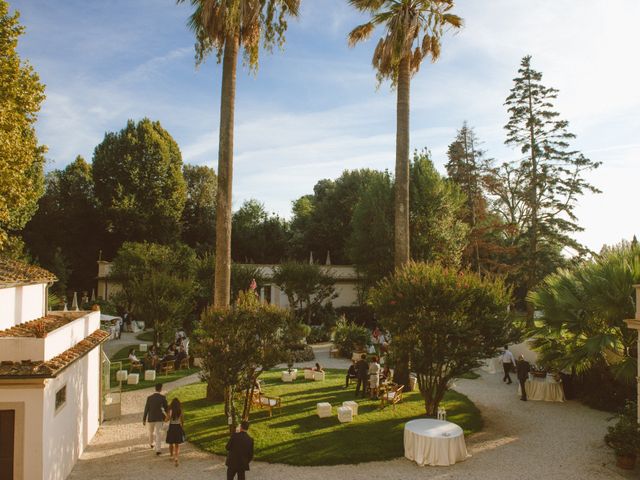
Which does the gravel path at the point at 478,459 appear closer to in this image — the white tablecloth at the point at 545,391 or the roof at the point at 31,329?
the white tablecloth at the point at 545,391

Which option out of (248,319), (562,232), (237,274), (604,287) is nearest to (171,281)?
(237,274)

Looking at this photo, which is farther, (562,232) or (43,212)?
(43,212)

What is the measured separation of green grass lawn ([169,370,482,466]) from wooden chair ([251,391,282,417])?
8.5 inches

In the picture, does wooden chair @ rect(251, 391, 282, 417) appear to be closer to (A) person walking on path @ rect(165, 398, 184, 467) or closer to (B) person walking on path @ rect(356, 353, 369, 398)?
(B) person walking on path @ rect(356, 353, 369, 398)

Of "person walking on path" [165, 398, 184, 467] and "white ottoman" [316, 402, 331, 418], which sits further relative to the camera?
"white ottoman" [316, 402, 331, 418]

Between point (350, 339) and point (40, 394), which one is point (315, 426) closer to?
point (40, 394)

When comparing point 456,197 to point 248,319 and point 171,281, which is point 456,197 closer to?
point 171,281

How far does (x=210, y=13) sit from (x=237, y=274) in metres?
19.7

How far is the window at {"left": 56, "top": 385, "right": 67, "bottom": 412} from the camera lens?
10503mm

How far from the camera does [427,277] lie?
14383 mm

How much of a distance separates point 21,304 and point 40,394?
5.43 metres

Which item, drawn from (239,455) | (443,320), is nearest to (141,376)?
(239,455)

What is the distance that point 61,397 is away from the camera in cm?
1077

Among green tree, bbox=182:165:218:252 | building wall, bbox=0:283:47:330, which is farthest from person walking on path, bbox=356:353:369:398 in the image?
green tree, bbox=182:165:218:252
